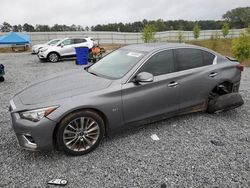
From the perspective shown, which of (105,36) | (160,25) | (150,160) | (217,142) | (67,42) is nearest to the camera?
(150,160)

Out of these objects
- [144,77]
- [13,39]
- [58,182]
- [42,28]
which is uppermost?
[42,28]

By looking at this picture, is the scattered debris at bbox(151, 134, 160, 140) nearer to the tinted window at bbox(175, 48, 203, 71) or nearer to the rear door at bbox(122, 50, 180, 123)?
the rear door at bbox(122, 50, 180, 123)

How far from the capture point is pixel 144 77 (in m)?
3.31

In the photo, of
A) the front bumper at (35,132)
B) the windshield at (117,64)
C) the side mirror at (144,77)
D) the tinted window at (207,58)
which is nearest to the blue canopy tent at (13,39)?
the windshield at (117,64)

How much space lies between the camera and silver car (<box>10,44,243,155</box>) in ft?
9.50

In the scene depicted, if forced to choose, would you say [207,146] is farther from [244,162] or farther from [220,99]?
[220,99]

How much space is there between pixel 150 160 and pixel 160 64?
1.62 metres

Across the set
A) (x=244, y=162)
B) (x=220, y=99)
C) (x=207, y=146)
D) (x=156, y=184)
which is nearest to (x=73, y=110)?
(x=156, y=184)

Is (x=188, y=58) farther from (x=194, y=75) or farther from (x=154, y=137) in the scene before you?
(x=154, y=137)

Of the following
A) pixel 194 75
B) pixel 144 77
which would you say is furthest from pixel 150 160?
pixel 194 75

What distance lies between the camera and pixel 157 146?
133 inches

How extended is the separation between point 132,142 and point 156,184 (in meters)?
1.00

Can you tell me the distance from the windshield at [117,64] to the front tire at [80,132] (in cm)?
81

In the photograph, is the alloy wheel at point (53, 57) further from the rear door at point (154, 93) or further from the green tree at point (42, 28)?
the green tree at point (42, 28)
